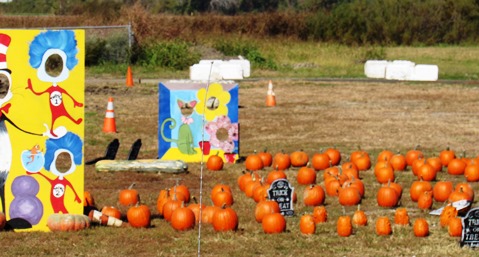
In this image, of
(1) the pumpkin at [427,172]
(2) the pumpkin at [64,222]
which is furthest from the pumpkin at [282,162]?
(2) the pumpkin at [64,222]

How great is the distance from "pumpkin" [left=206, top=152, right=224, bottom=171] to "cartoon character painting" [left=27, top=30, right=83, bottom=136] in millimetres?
5481

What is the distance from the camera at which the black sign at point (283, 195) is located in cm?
Result: 1198

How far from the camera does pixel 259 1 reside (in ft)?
345

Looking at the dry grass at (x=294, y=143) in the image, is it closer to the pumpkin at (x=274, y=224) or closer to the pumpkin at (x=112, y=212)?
the pumpkin at (x=274, y=224)

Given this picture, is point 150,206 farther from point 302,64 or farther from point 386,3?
point 386,3

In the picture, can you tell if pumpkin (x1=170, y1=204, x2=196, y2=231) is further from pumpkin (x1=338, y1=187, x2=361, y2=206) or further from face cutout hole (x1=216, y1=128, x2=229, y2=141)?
face cutout hole (x1=216, y1=128, x2=229, y2=141)

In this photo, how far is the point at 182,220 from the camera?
36.6 feet

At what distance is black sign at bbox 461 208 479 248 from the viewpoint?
10.2m

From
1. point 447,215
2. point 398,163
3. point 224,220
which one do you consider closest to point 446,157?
point 398,163

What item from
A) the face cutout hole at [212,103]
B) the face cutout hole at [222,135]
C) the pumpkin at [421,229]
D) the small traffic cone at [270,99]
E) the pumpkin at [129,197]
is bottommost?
the pumpkin at [421,229]

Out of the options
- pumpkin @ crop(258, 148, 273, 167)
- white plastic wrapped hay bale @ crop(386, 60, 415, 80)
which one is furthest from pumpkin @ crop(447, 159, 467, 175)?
white plastic wrapped hay bale @ crop(386, 60, 415, 80)

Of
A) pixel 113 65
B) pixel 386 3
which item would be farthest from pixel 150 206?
pixel 386 3

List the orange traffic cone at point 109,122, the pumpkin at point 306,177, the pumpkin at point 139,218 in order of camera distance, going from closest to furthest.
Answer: the pumpkin at point 139,218, the pumpkin at point 306,177, the orange traffic cone at point 109,122

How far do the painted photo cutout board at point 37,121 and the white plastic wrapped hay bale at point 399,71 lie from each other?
26345mm
